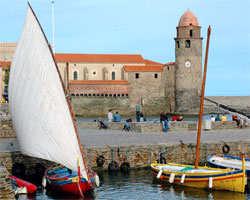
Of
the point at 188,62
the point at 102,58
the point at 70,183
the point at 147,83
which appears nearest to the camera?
the point at 70,183

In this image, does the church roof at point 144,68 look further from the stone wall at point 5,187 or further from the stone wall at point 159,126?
the stone wall at point 5,187

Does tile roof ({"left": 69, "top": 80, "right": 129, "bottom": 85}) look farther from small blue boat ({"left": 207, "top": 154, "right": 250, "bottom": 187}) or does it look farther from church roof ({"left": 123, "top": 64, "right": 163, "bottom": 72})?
small blue boat ({"left": 207, "top": 154, "right": 250, "bottom": 187})

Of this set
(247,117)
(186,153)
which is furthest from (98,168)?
(247,117)

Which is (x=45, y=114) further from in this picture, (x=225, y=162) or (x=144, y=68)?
(x=144, y=68)

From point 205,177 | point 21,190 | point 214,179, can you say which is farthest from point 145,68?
point 21,190

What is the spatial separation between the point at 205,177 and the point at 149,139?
6325mm

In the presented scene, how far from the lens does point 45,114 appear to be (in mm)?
14688

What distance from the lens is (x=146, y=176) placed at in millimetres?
18016

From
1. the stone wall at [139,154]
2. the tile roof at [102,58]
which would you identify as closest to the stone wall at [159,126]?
the stone wall at [139,154]

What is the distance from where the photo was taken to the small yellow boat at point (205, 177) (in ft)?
50.6

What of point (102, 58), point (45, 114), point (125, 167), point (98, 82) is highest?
point (102, 58)

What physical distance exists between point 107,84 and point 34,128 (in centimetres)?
6262

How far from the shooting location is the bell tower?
7325cm

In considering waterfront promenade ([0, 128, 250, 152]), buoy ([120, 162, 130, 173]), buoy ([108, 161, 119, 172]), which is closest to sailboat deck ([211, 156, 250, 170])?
waterfront promenade ([0, 128, 250, 152])
